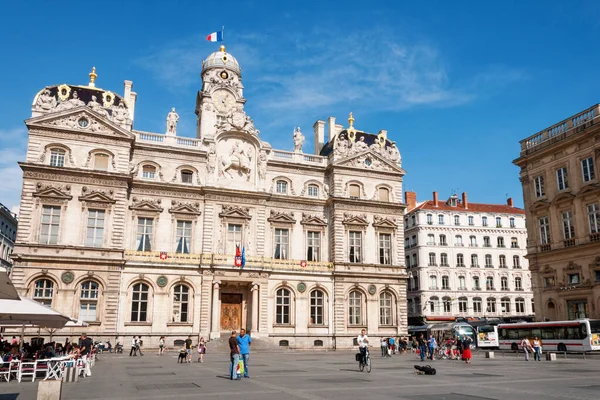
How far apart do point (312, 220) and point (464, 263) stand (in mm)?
32984

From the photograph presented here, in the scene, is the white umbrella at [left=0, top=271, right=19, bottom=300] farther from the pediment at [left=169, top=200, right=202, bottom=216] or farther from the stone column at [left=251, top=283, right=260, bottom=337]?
the stone column at [left=251, top=283, right=260, bottom=337]

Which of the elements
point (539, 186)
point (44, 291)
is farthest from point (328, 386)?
point (539, 186)

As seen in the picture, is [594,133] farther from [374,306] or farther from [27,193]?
[27,193]

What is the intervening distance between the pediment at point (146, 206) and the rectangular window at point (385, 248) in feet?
68.4

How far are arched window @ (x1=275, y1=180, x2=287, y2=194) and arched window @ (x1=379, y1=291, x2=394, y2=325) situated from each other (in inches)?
531

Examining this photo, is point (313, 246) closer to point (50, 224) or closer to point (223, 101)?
point (223, 101)

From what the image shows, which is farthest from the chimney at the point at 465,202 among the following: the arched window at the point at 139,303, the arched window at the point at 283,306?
the arched window at the point at 139,303

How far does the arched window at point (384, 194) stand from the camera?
171 feet

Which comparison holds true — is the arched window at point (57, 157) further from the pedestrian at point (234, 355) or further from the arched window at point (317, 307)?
the pedestrian at point (234, 355)

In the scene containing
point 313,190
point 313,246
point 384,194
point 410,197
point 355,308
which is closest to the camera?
point 355,308

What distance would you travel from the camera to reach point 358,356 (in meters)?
24.3

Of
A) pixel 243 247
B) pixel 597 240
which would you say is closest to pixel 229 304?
pixel 243 247

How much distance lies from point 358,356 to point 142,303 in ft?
77.8

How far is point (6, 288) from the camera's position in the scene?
48.3 ft
